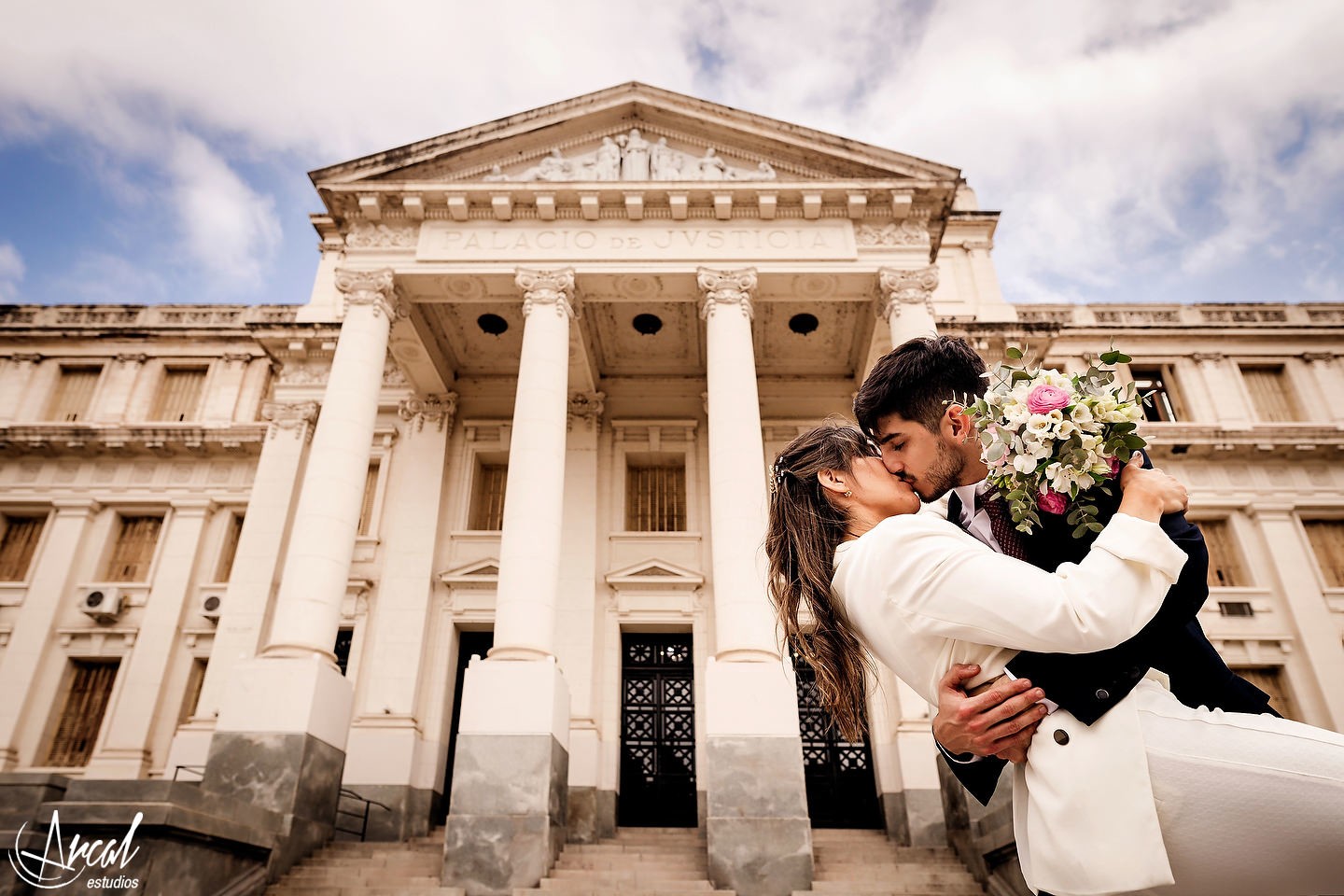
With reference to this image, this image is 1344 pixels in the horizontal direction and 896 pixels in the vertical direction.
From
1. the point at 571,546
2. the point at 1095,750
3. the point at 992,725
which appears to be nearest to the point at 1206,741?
the point at 1095,750

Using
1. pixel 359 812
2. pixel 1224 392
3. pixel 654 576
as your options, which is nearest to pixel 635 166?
pixel 654 576

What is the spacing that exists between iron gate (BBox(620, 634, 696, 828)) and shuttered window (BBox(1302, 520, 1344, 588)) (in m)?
15.2

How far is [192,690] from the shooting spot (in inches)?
729

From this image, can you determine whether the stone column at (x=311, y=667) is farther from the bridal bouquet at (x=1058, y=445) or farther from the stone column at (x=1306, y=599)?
the stone column at (x=1306, y=599)

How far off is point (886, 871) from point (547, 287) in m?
10.8

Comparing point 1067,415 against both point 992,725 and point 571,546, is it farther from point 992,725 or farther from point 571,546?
point 571,546

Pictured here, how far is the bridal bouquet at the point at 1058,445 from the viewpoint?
83.7 inches

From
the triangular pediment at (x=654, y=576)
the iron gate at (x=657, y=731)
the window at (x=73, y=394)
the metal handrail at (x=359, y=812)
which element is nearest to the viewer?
the metal handrail at (x=359, y=812)

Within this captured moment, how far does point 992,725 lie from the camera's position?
2029mm

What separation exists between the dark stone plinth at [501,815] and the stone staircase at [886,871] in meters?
3.31

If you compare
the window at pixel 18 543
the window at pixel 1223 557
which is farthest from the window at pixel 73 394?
the window at pixel 1223 557

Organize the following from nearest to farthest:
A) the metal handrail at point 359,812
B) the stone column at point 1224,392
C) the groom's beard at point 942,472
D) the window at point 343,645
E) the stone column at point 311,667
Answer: the groom's beard at point 942,472, the stone column at point 311,667, the metal handrail at point 359,812, the window at point 343,645, the stone column at point 1224,392

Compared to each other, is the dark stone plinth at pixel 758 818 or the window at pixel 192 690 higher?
the window at pixel 192 690

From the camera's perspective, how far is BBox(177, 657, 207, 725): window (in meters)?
18.1
